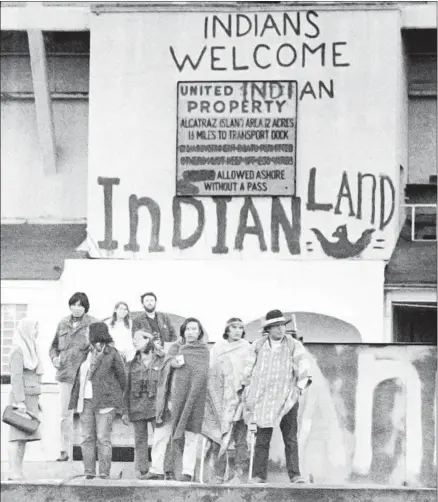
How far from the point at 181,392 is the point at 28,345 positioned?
1.90 meters

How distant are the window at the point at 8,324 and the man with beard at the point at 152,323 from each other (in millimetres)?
5848

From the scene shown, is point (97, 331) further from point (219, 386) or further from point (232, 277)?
point (232, 277)

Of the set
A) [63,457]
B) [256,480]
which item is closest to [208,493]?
[256,480]

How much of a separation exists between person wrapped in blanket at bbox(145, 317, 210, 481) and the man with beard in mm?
2031

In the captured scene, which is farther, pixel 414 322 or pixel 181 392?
pixel 414 322

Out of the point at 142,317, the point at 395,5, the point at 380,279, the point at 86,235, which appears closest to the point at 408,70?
the point at 395,5

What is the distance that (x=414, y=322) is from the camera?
3059 cm

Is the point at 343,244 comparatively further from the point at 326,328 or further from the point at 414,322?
the point at 414,322

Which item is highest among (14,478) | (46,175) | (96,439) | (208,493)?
(46,175)

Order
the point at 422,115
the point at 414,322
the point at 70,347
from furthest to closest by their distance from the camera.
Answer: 1. the point at 422,115
2. the point at 414,322
3. the point at 70,347

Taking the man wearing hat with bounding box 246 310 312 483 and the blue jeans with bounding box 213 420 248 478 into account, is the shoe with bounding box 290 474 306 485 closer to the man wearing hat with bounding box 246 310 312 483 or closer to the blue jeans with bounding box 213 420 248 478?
the man wearing hat with bounding box 246 310 312 483

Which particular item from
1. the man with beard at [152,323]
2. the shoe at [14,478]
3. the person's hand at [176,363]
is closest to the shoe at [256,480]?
the person's hand at [176,363]

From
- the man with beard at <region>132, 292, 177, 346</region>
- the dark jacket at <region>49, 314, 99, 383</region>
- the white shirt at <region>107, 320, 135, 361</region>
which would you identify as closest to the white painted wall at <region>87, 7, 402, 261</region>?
the man with beard at <region>132, 292, 177, 346</region>

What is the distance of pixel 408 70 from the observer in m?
31.1
